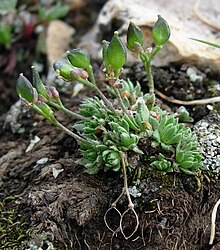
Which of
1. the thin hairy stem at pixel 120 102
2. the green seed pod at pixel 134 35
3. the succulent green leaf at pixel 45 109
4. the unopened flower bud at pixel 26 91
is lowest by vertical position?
the thin hairy stem at pixel 120 102

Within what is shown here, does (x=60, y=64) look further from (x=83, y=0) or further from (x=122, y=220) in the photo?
(x=83, y=0)

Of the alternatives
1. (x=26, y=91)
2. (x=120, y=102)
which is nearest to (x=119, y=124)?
(x=120, y=102)

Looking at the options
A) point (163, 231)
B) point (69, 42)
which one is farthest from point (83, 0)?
point (163, 231)

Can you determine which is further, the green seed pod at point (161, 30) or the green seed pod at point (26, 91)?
the green seed pod at point (161, 30)

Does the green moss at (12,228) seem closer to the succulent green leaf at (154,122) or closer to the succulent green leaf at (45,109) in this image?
the succulent green leaf at (45,109)

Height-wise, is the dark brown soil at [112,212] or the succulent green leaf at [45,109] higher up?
the succulent green leaf at [45,109]

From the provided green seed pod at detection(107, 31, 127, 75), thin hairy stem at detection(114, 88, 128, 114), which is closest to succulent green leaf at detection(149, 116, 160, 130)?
thin hairy stem at detection(114, 88, 128, 114)

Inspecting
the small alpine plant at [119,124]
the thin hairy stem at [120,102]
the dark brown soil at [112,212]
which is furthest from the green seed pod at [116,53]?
the dark brown soil at [112,212]
